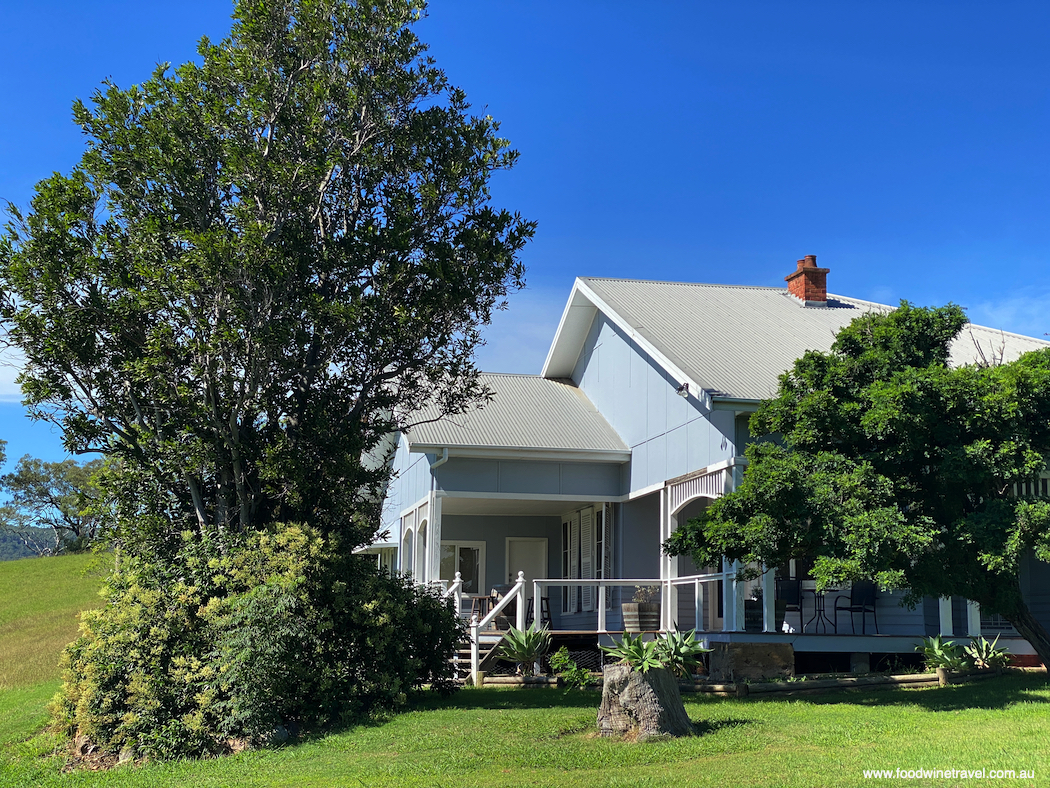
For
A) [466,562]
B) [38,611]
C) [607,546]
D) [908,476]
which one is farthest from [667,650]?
[38,611]

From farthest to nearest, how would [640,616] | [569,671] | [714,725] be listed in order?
1. [640,616]
2. [569,671]
3. [714,725]

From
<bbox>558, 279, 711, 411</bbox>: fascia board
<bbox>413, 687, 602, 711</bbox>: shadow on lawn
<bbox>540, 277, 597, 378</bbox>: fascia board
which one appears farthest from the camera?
<bbox>540, 277, 597, 378</bbox>: fascia board

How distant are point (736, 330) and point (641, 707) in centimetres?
1157

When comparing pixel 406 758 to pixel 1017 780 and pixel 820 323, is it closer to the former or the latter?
pixel 1017 780

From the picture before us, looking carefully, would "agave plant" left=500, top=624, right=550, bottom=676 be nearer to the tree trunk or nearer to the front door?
the tree trunk

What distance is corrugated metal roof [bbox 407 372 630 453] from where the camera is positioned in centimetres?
1892

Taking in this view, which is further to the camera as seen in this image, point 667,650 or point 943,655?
point 943,655

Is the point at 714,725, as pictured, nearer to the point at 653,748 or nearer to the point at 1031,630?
the point at 653,748

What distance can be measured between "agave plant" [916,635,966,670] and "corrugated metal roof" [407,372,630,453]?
7140 mm

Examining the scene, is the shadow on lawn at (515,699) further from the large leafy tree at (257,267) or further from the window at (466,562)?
the window at (466,562)

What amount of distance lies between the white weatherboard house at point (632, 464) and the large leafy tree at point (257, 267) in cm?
301

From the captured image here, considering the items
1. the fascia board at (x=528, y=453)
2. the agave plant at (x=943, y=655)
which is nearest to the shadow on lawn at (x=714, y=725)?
the agave plant at (x=943, y=655)

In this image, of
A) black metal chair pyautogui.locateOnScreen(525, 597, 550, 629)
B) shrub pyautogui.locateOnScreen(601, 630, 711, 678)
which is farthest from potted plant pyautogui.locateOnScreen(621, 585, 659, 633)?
black metal chair pyautogui.locateOnScreen(525, 597, 550, 629)

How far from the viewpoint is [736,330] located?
1950 centimetres
